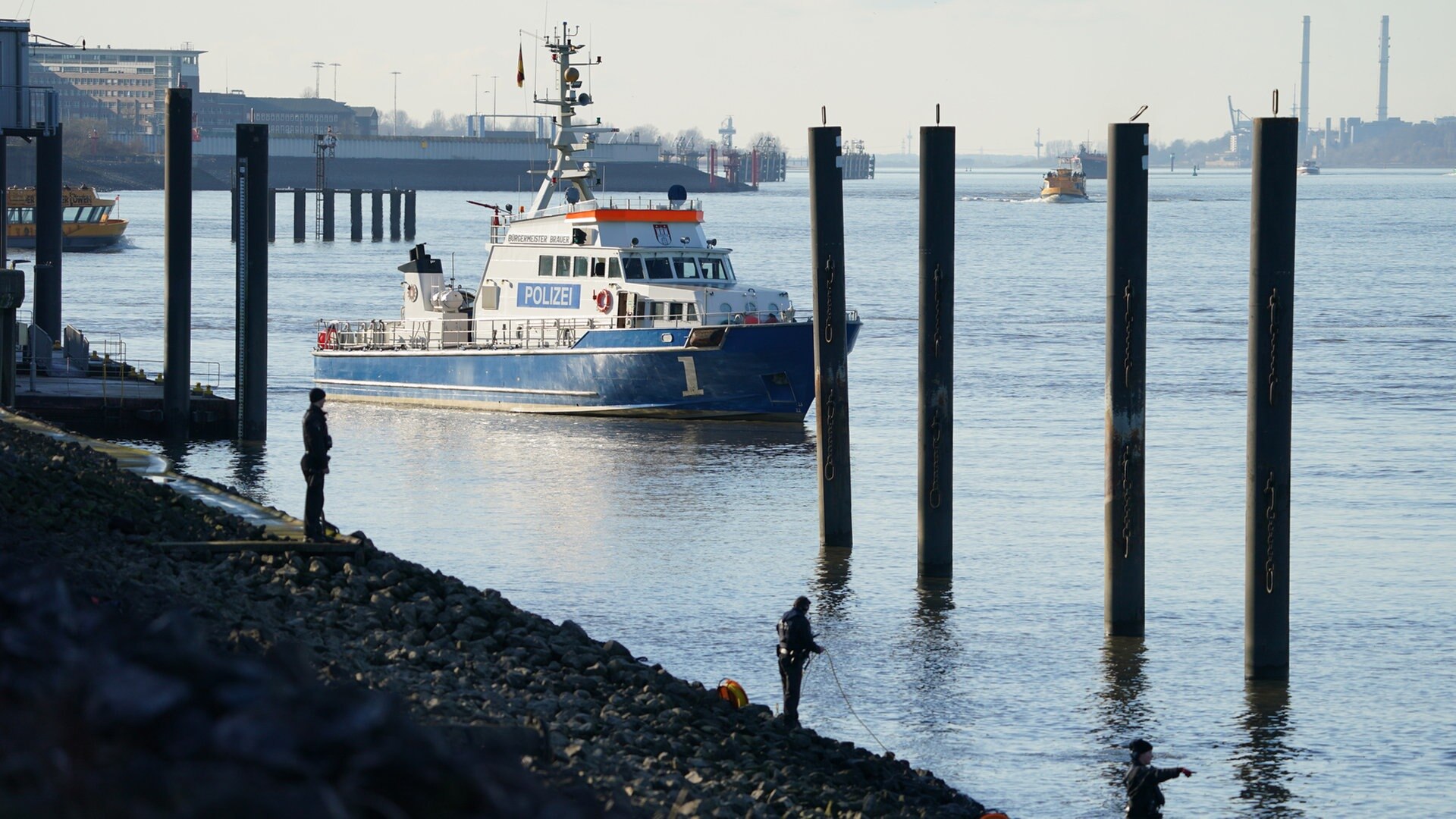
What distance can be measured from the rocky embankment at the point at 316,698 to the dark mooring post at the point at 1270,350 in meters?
3.82

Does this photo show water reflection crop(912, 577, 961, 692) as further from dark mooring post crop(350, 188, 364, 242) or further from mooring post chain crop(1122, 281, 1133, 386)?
dark mooring post crop(350, 188, 364, 242)

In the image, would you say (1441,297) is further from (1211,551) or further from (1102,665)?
(1102,665)

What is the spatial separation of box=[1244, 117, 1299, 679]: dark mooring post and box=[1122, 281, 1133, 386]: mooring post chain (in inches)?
42.9

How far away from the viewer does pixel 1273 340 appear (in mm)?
13797

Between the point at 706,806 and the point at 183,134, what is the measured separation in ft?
68.5

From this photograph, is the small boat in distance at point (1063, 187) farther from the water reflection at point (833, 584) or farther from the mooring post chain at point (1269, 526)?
the mooring post chain at point (1269, 526)

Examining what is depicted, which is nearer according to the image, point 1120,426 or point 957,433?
point 1120,426

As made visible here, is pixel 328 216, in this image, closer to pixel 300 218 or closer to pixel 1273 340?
pixel 300 218

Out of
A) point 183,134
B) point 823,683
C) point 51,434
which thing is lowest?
point 823,683

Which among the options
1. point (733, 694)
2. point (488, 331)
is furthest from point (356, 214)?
point (733, 694)

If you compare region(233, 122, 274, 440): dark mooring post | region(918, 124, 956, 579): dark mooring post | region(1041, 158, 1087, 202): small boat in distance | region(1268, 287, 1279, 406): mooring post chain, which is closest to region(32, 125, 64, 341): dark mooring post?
region(233, 122, 274, 440): dark mooring post

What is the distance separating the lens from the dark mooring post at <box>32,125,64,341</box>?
3738 cm

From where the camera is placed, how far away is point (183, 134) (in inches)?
1068

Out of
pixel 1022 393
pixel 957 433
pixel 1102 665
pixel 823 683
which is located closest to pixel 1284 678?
pixel 1102 665
